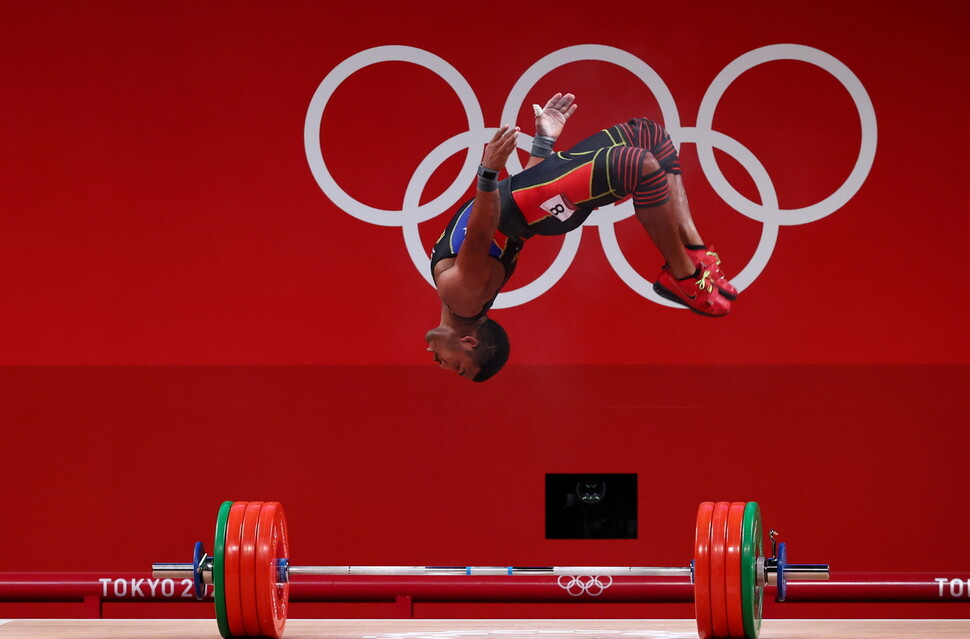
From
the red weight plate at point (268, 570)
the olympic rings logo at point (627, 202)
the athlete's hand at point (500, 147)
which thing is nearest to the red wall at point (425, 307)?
the olympic rings logo at point (627, 202)

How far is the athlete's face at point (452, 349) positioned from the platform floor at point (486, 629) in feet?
3.12

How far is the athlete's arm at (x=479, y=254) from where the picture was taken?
11.8 ft

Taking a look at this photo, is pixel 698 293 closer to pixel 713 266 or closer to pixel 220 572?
pixel 713 266

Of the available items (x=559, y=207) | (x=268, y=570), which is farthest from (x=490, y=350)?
(x=268, y=570)

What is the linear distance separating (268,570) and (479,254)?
4.16 feet

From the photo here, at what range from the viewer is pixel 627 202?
442 centimetres

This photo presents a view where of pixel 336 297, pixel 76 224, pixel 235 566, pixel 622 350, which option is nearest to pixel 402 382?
pixel 336 297

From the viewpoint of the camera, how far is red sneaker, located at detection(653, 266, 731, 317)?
418 centimetres

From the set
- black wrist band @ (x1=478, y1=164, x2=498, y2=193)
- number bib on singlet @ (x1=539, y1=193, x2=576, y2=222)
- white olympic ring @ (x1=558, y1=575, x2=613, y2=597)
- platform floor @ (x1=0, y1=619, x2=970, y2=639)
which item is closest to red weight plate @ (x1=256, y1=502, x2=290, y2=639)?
platform floor @ (x1=0, y1=619, x2=970, y2=639)

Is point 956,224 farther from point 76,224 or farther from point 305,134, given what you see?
point 76,224

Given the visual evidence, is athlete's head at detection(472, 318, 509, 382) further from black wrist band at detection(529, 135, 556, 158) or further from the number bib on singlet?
black wrist band at detection(529, 135, 556, 158)

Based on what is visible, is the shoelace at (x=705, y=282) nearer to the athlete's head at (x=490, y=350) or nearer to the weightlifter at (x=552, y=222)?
the weightlifter at (x=552, y=222)

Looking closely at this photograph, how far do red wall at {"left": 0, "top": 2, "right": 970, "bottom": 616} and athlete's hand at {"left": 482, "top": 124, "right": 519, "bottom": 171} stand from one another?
823 millimetres

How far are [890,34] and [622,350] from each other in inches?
63.2
